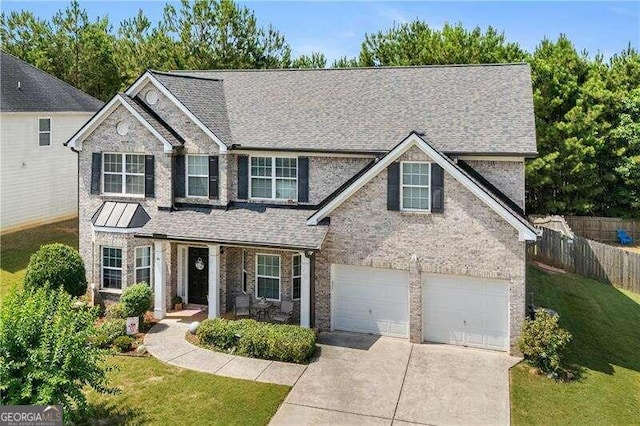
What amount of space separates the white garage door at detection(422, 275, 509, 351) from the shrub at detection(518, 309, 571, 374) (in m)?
1.05

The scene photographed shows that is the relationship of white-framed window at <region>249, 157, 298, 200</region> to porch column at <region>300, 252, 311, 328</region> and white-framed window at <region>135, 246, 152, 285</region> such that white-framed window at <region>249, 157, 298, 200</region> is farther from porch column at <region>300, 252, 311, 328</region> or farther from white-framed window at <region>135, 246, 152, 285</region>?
white-framed window at <region>135, 246, 152, 285</region>

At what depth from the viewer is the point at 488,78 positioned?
2141 centimetres

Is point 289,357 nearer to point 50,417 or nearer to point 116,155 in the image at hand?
point 50,417

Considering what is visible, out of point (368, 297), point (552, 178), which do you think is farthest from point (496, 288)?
point (552, 178)

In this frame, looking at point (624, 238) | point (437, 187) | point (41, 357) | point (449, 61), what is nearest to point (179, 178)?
point (437, 187)

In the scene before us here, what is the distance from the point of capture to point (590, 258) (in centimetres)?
2712

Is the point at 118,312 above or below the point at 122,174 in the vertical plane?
below

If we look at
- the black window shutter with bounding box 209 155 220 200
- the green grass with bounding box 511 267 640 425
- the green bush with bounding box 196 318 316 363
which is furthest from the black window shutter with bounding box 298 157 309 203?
the green grass with bounding box 511 267 640 425

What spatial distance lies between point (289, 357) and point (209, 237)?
17.9 ft

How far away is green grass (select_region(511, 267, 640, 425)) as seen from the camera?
44.4 ft

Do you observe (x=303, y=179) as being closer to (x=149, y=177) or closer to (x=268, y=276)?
(x=268, y=276)

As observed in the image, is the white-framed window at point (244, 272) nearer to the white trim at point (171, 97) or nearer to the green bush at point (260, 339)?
the green bush at point (260, 339)

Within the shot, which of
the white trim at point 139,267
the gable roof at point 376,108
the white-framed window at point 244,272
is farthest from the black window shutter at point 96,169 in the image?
the white-framed window at point 244,272

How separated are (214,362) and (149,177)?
8.41 meters
